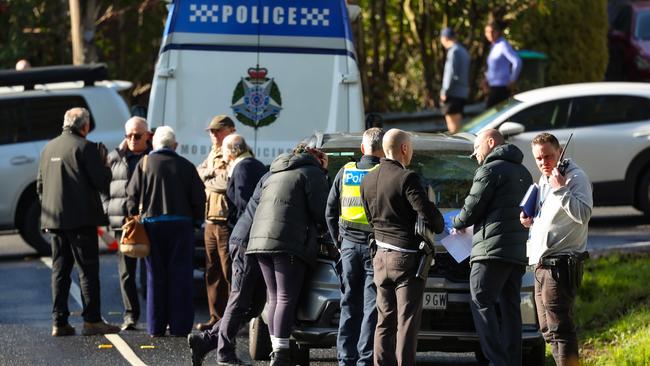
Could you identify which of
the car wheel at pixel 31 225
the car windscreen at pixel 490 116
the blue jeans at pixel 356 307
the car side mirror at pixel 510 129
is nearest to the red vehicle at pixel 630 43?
the car windscreen at pixel 490 116

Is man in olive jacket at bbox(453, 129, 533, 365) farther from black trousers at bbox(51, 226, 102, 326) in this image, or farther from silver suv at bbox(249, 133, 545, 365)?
black trousers at bbox(51, 226, 102, 326)

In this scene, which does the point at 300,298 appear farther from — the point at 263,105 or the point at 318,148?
the point at 263,105

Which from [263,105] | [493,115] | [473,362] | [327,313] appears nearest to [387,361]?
[327,313]

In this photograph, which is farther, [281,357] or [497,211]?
[281,357]

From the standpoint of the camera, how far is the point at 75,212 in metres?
12.1

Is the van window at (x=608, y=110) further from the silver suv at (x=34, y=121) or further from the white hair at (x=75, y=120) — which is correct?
the white hair at (x=75, y=120)

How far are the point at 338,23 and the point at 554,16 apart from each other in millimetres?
9697

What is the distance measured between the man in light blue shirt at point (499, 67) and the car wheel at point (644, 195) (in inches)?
123

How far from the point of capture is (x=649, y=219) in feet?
55.9

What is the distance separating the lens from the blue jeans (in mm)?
9672

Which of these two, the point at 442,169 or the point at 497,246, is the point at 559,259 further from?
the point at 442,169

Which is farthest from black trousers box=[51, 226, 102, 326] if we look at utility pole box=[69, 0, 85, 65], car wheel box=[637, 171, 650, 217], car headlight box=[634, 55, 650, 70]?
car headlight box=[634, 55, 650, 70]

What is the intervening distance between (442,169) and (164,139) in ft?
7.86

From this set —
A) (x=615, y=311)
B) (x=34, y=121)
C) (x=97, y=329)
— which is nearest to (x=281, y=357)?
(x=97, y=329)
